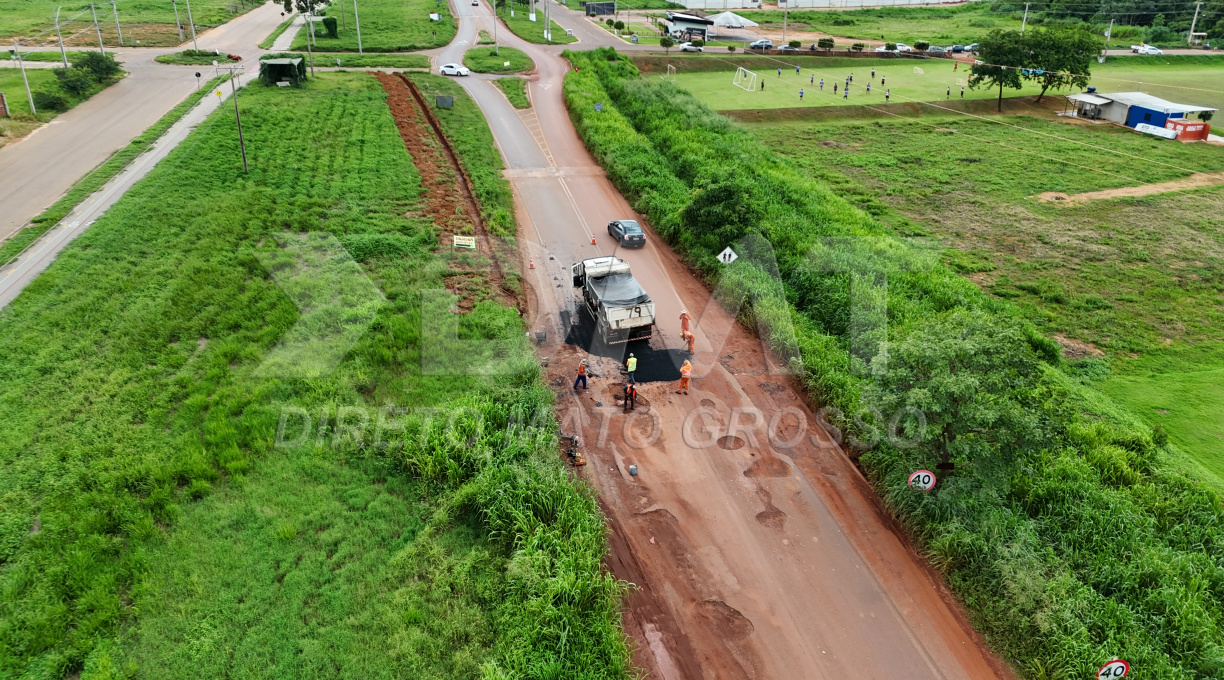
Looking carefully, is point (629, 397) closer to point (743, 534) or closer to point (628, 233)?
point (743, 534)

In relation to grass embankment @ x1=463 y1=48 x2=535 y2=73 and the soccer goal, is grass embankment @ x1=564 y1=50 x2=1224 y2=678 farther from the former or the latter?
the soccer goal

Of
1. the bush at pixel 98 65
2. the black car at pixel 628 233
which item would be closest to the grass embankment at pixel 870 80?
the black car at pixel 628 233

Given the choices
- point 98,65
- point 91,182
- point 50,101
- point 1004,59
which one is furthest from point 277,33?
point 1004,59

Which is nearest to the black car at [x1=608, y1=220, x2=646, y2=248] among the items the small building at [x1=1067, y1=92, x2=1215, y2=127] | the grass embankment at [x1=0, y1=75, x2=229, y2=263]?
the grass embankment at [x1=0, y1=75, x2=229, y2=263]

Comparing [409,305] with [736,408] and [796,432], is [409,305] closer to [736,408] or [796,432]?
[736,408]

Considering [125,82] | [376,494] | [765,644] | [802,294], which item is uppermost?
[125,82]

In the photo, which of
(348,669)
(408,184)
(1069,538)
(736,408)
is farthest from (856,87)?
(348,669)
